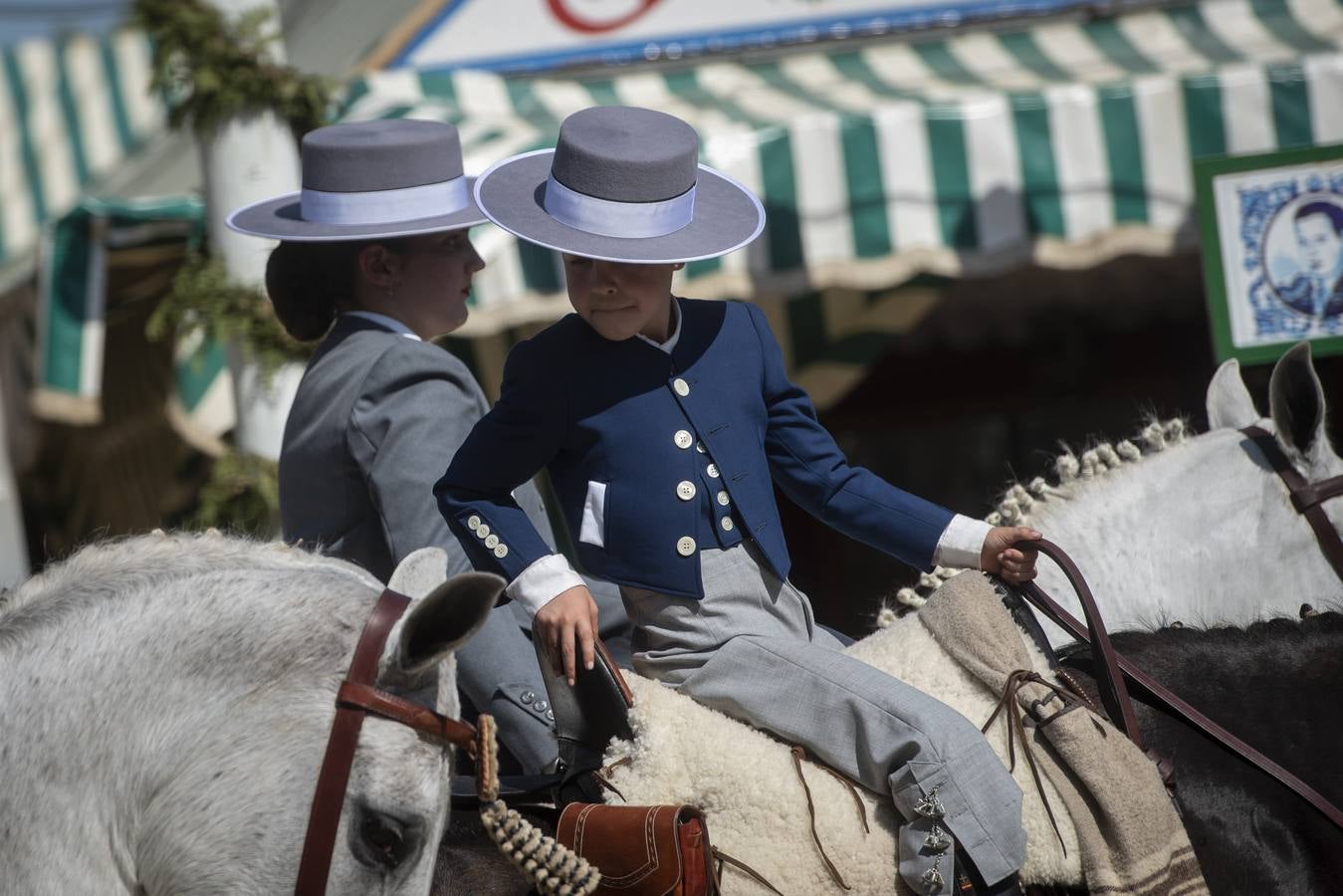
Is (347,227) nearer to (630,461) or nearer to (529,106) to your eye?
(630,461)

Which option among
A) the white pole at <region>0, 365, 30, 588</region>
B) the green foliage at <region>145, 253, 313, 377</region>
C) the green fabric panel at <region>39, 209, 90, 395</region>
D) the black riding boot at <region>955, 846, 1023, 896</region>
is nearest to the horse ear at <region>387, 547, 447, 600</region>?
the black riding boot at <region>955, 846, 1023, 896</region>

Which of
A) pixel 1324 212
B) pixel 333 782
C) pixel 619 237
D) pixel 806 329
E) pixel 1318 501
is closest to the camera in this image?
pixel 333 782

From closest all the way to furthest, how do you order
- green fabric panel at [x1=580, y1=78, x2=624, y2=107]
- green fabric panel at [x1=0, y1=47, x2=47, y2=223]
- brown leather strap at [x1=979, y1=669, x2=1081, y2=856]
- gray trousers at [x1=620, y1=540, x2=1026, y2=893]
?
gray trousers at [x1=620, y1=540, x2=1026, y2=893] → brown leather strap at [x1=979, y1=669, x2=1081, y2=856] → green fabric panel at [x1=580, y1=78, x2=624, y2=107] → green fabric panel at [x1=0, y1=47, x2=47, y2=223]

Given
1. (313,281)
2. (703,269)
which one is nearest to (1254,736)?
(313,281)

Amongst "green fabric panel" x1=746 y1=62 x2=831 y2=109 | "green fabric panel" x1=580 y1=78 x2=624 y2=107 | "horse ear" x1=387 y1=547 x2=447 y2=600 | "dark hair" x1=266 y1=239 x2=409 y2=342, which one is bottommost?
"green fabric panel" x1=746 y1=62 x2=831 y2=109

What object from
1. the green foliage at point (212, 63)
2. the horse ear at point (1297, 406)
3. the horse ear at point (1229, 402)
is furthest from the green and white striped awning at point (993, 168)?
the horse ear at point (1297, 406)

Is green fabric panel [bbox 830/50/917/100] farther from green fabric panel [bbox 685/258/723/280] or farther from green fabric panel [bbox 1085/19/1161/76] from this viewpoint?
green fabric panel [bbox 685/258/723/280]

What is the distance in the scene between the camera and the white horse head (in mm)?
2762

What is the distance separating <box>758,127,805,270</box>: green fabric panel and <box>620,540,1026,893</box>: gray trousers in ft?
9.90

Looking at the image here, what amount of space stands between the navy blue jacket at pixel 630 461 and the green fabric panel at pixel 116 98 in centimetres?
821

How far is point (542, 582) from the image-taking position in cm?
207

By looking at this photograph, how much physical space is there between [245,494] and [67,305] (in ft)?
5.75

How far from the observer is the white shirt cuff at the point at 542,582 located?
2059 mm

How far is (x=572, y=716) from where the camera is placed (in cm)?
214
